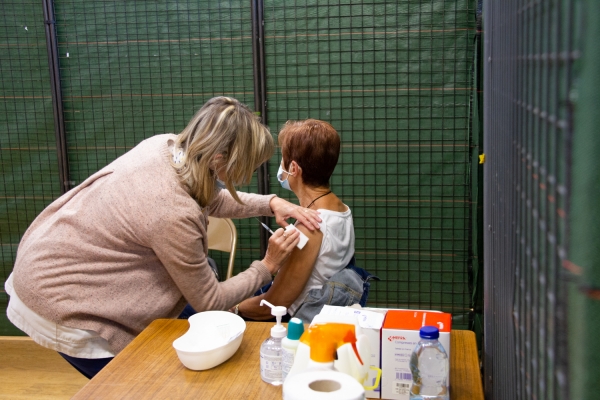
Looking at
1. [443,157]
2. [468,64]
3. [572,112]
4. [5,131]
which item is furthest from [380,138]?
[572,112]

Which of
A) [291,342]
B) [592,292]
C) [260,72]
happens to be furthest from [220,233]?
[592,292]

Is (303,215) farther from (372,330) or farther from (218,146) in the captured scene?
(372,330)

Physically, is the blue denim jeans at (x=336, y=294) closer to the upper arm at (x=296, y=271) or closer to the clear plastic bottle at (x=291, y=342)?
the upper arm at (x=296, y=271)

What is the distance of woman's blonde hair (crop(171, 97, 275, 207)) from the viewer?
1.77 m

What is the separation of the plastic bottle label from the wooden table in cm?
2

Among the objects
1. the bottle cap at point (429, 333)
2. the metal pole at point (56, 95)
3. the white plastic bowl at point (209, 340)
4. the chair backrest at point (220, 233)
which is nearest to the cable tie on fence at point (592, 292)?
the bottle cap at point (429, 333)

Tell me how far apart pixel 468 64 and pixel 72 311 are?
2318 millimetres

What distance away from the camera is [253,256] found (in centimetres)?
344

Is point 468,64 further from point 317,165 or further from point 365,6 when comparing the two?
point 317,165

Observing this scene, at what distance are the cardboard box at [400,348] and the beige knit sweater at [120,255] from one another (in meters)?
0.69

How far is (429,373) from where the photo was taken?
4.12ft

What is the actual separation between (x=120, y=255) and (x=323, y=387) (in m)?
1.00

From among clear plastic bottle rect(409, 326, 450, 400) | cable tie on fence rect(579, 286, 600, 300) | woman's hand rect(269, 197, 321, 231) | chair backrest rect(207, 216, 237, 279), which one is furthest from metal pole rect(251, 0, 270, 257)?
cable tie on fence rect(579, 286, 600, 300)

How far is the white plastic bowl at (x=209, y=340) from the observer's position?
4.75 feet
